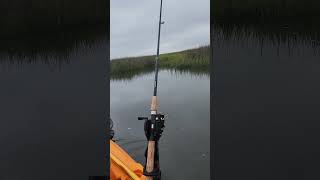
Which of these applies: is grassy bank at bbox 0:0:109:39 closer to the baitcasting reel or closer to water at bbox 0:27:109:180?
water at bbox 0:27:109:180

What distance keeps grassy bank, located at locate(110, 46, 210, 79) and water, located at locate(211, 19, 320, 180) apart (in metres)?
0.73

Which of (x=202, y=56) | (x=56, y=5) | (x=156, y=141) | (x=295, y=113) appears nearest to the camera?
(x=56, y=5)

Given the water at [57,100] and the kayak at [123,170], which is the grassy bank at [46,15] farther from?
the kayak at [123,170]

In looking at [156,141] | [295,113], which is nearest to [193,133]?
[156,141]

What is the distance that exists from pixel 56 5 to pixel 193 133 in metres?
1.87

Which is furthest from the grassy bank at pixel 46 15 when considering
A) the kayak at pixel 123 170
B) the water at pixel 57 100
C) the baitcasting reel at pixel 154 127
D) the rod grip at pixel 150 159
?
the kayak at pixel 123 170

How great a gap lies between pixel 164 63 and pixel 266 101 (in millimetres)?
1124

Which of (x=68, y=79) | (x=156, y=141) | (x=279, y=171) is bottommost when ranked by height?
(x=279, y=171)

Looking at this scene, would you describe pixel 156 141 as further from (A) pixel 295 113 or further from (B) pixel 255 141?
(A) pixel 295 113

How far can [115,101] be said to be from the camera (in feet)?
10.1

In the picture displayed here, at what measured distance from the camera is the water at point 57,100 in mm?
1725

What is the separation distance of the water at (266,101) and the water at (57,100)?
729 mm

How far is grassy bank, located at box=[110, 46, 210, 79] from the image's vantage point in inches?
109

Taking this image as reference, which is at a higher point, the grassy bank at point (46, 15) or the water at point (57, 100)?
the grassy bank at point (46, 15)
